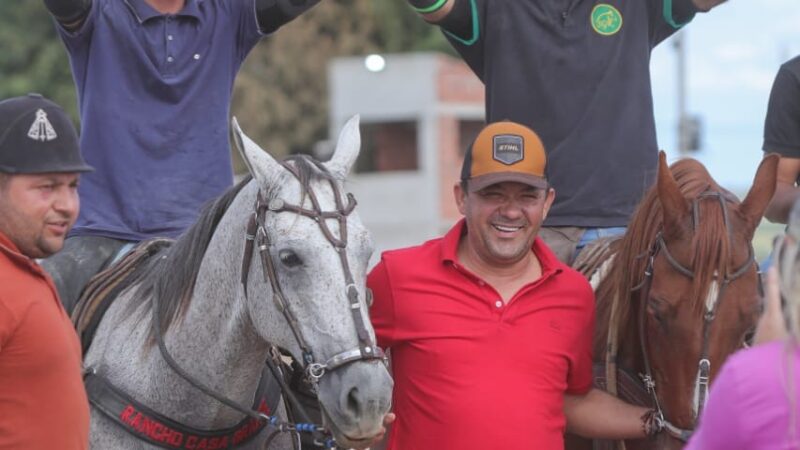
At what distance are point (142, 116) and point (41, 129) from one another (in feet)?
5.83

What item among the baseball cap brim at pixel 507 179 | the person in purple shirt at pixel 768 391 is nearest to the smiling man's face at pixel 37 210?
the baseball cap brim at pixel 507 179

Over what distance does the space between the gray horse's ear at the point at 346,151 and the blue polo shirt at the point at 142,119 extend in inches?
46.7

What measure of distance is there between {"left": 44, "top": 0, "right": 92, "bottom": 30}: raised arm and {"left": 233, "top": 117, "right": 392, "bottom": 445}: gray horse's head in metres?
1.44

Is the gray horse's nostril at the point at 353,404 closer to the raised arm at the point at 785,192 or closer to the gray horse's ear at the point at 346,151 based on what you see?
the gray horse's ear at the point at 346,151

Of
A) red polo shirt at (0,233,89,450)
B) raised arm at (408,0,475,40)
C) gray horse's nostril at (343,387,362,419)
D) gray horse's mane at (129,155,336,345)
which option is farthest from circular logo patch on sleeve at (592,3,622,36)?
red polo shirt at (0,233,89,450)

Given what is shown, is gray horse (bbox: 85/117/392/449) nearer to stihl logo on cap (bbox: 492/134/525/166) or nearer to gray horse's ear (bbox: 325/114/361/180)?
gray horse's ear (bbox: 325/114/361/180)

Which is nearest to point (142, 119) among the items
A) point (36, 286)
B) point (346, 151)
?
point (346, 151)

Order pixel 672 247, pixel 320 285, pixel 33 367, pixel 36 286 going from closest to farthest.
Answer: pixel 33 367
pixel 36 286
pixel 320 285
pixel 672 247

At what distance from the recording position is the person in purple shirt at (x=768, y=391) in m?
2.65

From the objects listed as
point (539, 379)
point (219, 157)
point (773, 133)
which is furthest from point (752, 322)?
point (219, 157)

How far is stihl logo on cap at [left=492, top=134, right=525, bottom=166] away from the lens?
15.4ft

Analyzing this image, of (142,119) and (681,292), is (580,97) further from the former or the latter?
(142,119)

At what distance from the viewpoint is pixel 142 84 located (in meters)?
5.64

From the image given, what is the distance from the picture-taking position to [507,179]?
4.65m
